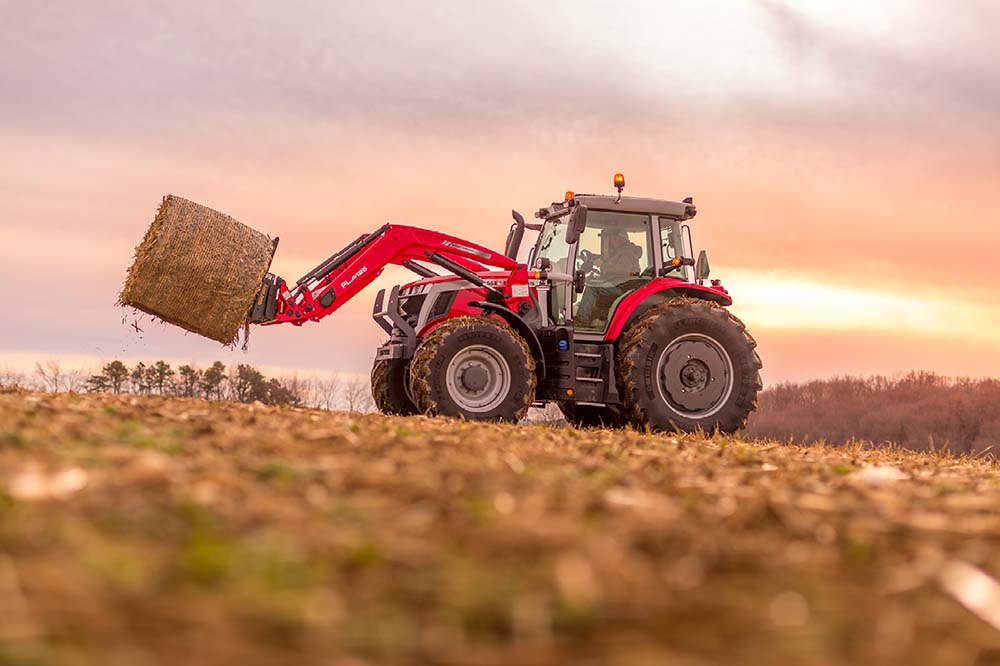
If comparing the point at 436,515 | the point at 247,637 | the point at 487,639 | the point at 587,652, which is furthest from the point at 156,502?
the point at 587,652

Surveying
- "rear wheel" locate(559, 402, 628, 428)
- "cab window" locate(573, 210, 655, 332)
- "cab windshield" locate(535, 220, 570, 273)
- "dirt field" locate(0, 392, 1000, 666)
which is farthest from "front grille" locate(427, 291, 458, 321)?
"dirt field" locate(0, 392, 1000, 666)

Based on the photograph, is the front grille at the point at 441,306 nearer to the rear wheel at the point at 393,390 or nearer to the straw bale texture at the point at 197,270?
the rear wheel at the point at 393,390

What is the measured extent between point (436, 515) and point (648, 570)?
0.85 metres

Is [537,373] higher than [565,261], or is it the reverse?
[565,261]

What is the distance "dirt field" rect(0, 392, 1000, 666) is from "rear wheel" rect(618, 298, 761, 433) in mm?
6126

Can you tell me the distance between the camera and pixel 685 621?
3.00m

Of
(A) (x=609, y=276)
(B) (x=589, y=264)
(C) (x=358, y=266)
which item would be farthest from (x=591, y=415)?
(C) (x=358, y=266)

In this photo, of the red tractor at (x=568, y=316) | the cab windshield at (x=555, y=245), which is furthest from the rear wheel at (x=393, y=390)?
the cab windshield at (x=555, y=245)

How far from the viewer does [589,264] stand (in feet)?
39.7

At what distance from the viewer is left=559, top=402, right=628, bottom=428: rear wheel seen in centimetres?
1277

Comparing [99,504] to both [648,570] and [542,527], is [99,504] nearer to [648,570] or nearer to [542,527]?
[542,527]

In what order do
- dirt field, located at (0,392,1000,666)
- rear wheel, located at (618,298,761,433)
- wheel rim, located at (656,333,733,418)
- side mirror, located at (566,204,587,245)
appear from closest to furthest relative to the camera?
dirt field, located at (0,392,1000,666) < side mirror, located at (566,204,587,245) < rear wheel, located at (618,298,761,433) < wheel rim, located at (656,333,733,418)

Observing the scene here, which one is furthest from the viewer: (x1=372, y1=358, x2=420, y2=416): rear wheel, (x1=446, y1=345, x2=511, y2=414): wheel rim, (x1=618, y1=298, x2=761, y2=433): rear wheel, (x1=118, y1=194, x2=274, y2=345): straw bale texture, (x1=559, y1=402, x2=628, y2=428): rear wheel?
(x1=559, y1=402, x2=628, y2=428): rear wheel

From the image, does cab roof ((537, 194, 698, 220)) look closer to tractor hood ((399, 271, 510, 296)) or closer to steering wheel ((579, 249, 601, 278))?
steering wheel ((579, 249, 601, 278))
